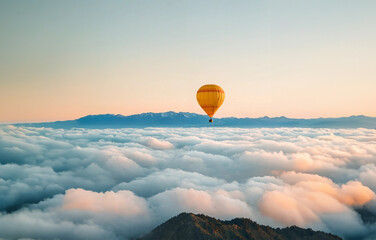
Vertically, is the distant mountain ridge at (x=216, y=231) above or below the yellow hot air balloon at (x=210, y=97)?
below

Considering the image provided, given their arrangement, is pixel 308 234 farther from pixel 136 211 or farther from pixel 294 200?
pixel 136 211

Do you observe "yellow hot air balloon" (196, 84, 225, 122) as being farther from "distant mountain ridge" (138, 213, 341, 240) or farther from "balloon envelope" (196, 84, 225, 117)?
"distant mountain ridge" (138, 213, 341, 240)

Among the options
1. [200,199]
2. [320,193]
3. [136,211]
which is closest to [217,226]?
[200,199]

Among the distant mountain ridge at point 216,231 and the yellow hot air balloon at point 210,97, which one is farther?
the distant mountain ridge at point 216,231

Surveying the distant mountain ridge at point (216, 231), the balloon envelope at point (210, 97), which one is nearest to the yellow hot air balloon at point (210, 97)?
the balloon envelope at point (210, 97)

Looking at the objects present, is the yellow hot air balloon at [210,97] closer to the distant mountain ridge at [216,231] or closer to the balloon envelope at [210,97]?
the balloon envelope at [210,97]

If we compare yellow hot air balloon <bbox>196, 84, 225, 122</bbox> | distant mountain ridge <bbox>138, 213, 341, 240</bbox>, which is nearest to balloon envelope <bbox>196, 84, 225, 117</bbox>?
yellow hot air balloon <bbox>196, 84, 225, 122</bbox>
